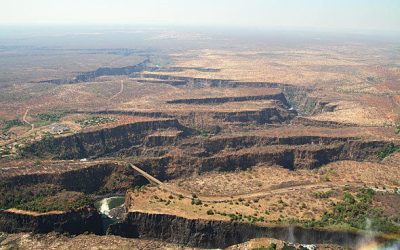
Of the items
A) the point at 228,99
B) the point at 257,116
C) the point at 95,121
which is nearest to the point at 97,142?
the point at 95,121

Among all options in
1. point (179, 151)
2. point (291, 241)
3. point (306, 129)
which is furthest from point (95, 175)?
point (306, 129)

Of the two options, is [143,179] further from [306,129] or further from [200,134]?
[306,129]

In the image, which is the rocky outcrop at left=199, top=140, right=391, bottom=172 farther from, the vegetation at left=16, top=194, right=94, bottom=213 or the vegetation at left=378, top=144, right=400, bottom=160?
the vegetation at left=16, top=194, right=94, bottom=213

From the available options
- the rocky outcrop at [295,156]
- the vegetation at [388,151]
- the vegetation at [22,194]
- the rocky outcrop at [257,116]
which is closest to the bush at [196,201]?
the rocky outcrop at [295,156]

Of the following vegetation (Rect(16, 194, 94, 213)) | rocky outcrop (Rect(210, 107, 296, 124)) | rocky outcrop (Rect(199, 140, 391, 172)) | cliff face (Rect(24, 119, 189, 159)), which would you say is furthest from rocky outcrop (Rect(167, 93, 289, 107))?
vegetation (Rect(16, 194, 94, 213))

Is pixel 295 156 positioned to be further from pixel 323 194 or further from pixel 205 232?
pixel 205 232
